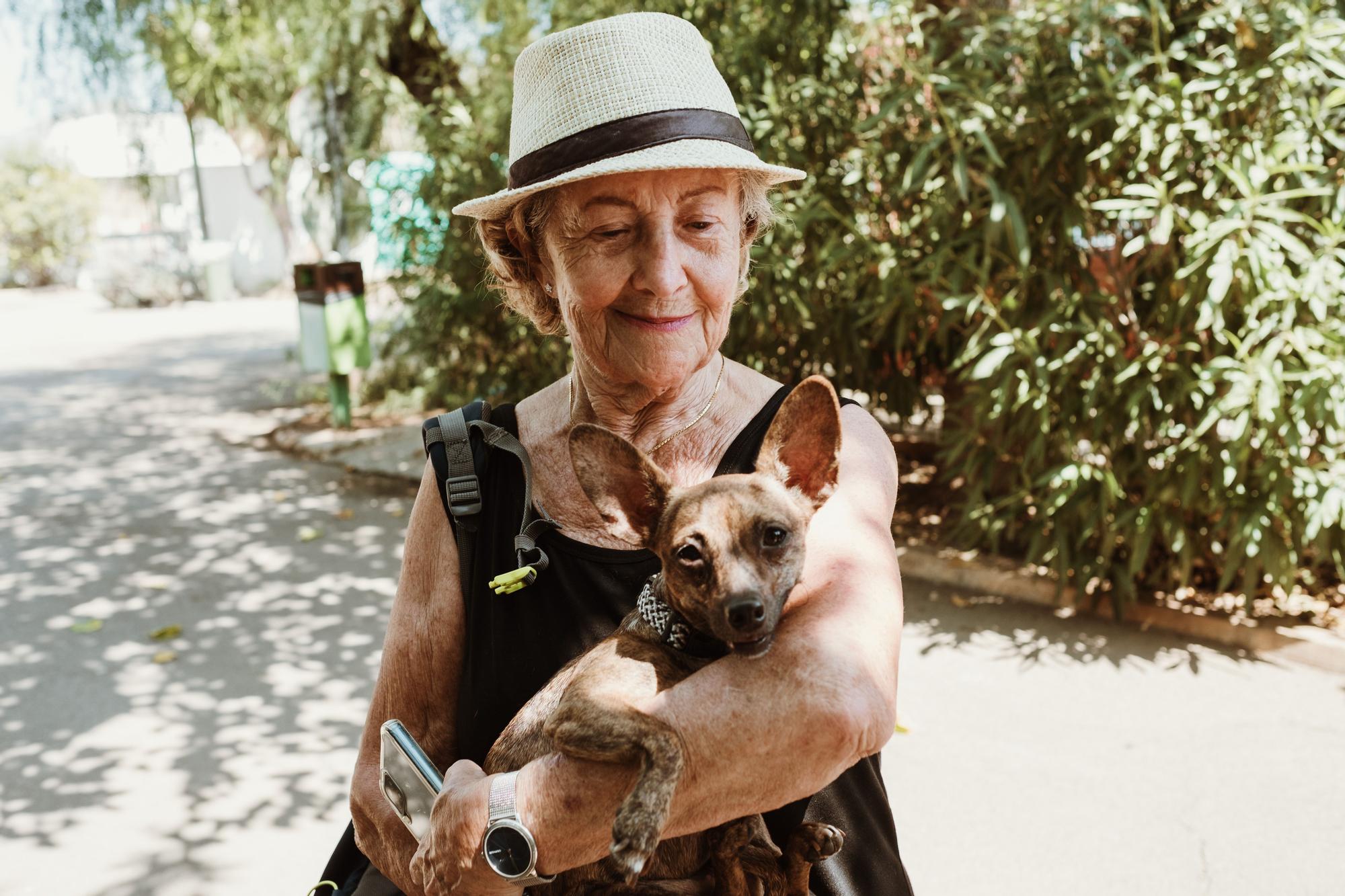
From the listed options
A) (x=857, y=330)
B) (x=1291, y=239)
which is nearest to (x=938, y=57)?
(x=857, y=330)

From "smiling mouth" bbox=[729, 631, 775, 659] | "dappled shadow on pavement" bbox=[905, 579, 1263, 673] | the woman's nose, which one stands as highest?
the woman's nose

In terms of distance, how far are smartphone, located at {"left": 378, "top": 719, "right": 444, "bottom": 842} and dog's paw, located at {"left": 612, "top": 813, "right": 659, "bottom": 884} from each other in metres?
0.50

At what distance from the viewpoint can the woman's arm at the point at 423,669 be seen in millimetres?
2113

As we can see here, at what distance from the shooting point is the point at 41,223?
116 feet

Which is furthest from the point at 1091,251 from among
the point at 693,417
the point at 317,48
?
the point at 317,48

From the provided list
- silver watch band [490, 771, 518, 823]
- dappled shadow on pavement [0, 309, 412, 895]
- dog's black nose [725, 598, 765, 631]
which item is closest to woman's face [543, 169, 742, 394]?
dog's black nose [725, 598, 765, 631]

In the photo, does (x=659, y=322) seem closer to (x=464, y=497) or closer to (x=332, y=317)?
(x=464, y=497)

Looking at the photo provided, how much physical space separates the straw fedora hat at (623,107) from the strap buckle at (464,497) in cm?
57

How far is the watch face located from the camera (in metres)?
1.52

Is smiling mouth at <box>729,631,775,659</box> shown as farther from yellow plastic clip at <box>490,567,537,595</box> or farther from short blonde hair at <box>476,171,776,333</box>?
short blonde hair at <box>476,171,776,333</box>

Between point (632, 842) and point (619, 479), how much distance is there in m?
0.54

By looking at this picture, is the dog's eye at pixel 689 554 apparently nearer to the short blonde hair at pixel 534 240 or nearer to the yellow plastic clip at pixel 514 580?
the yellow plastic clip at pixel 514 580

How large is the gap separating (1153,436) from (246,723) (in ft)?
17.8

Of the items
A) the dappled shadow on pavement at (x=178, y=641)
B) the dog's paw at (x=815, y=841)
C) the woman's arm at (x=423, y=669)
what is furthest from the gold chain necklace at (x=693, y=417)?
the dappled shadow on pavement at (x=178, y=641)
